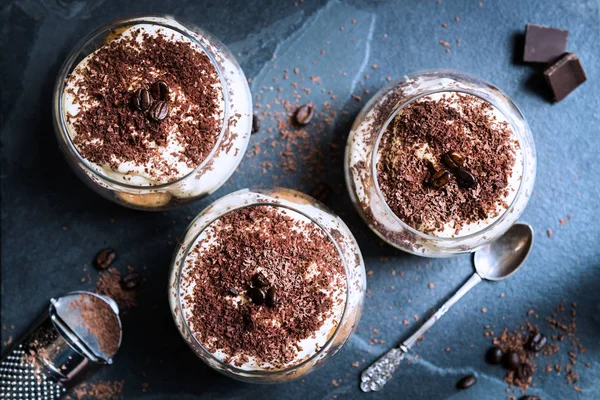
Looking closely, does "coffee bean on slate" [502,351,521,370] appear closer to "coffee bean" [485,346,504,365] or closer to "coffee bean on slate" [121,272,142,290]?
"coffee bean" [485,346,504,365]

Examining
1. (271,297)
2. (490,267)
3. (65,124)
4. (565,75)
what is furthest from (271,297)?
(565,75)

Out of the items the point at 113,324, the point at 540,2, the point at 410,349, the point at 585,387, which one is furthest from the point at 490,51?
the point at 113,324

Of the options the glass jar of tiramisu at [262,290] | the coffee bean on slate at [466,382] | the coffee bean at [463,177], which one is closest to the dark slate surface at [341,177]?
the coffee bean on slate at [466,382]

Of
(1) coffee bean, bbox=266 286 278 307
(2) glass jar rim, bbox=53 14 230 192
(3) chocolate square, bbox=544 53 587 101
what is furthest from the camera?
(3) chocolate square, bbox=544 53 587 101

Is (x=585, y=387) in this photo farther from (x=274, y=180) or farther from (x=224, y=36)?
(x=224, y=36)

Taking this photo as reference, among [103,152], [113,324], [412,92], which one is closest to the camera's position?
[103,152]

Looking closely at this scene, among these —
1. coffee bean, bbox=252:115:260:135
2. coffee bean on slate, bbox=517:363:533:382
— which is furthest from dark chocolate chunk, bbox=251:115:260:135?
coffee bean on slate, bbox=517:363:533:382
